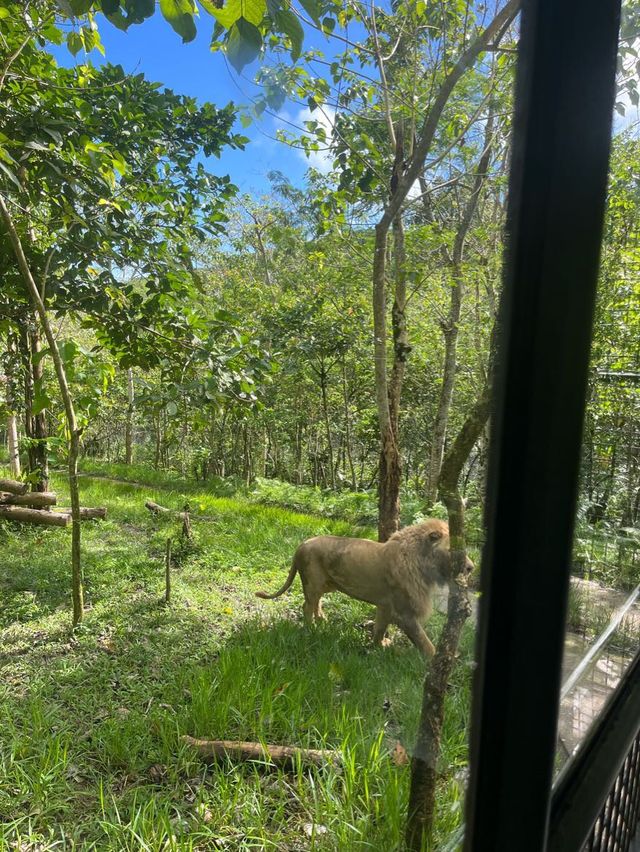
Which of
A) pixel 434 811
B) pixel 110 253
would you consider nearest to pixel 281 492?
pixel 110 253

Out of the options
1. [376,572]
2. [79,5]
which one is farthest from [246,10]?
[376,572]

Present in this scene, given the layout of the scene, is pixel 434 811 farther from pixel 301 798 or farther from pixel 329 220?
pixel 329 220

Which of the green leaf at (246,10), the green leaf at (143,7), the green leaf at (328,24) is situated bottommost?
the green leaf at (246,10)

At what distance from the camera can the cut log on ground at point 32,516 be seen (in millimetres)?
4230

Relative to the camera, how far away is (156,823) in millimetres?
1374

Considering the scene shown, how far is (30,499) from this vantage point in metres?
4.38

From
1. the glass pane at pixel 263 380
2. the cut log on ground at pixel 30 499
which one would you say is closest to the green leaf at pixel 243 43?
the glass pane at pixel 263 380

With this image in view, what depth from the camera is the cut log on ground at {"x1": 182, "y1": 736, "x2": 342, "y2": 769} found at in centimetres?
152

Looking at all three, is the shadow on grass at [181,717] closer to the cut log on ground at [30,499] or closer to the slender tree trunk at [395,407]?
the slender tree trunk at [395,407]

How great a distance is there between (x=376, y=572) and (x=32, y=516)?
10.9 feet

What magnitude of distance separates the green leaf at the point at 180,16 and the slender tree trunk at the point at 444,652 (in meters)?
0.62

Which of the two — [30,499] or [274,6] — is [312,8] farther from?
[30,499]

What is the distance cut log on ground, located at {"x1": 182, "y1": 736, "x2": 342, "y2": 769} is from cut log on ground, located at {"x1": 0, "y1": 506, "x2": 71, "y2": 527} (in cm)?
319

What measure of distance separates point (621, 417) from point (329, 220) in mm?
1731
